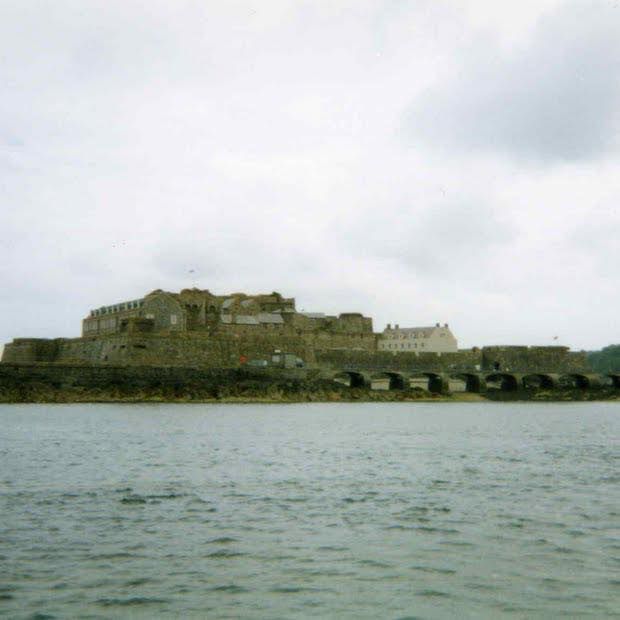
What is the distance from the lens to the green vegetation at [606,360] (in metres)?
170

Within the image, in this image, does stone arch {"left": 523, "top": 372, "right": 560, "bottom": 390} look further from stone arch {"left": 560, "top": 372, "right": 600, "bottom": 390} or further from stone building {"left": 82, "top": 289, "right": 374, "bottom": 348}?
stone building {"left": 82, "top": 289, "right": 374, "bottom": 348}

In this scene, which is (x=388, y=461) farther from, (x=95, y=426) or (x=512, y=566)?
(x=95, y=426)

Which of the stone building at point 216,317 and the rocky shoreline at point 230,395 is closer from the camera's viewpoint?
the rocky shoreline at point 230,395

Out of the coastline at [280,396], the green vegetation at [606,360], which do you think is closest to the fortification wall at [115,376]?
the coastline at [280,396]

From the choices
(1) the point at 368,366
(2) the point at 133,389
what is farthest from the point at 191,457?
(1) the point at 368,366

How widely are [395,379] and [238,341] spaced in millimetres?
19507

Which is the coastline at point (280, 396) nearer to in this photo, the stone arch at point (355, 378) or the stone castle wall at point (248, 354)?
the stone castle wall at point (248, 354)

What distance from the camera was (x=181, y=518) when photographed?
1543 cm

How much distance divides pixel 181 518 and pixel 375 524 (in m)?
3.55

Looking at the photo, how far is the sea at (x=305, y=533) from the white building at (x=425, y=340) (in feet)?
297

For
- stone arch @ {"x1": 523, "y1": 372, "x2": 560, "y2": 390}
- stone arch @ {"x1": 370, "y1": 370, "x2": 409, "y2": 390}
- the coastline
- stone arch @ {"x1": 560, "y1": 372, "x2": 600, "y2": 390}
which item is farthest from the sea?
stone arch @ {"x1": 560, "y1": 372, "x2": 600, "y2": 390}

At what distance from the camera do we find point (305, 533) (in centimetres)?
1418

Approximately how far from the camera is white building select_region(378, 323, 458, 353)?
4754 inches

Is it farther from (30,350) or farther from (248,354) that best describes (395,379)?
(30,350)
